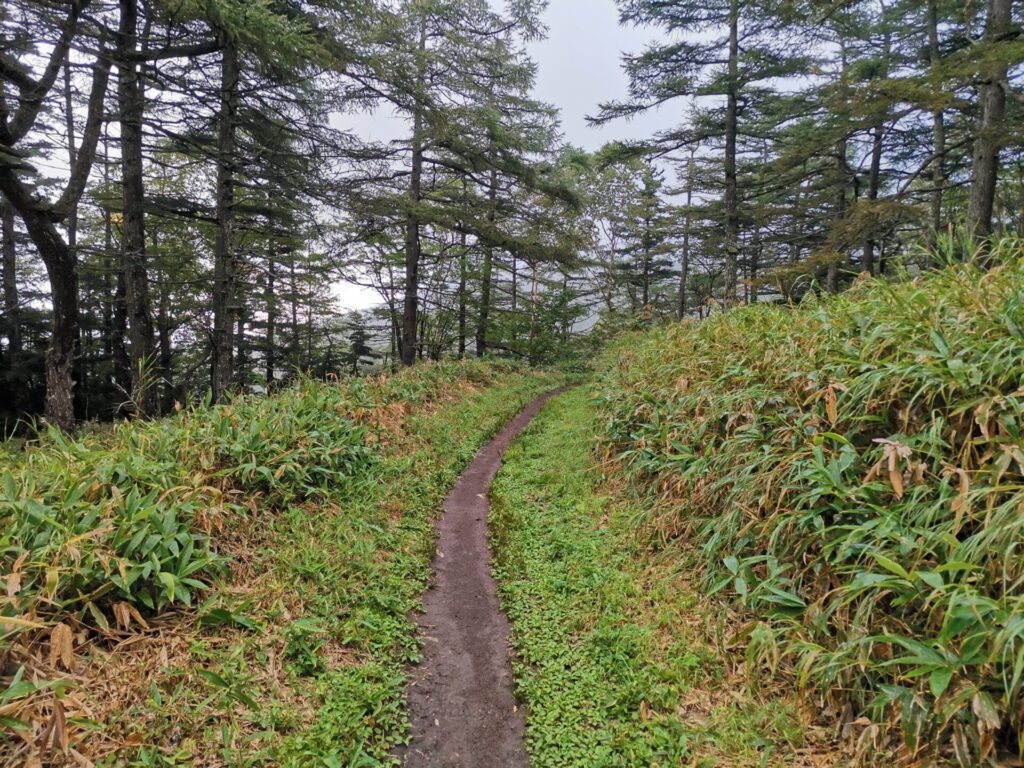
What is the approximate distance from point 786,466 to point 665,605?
1.42m

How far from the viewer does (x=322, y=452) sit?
17.0ft

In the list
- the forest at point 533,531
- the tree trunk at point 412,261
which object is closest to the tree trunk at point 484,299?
the tree trunk at point 412,261

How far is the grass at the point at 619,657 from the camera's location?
93.4 inches

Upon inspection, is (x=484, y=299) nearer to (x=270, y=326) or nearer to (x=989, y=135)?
(x=270, y=326)

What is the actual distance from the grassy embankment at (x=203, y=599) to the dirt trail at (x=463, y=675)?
0.16 meters

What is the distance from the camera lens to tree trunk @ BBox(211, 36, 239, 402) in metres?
8.17

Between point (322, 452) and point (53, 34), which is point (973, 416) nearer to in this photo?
point (322, 452)

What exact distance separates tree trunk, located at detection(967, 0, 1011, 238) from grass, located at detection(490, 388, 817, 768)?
7142 millimetres

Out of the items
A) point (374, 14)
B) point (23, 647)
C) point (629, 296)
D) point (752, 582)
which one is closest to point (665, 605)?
point (752, 582)

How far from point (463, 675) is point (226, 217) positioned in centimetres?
902

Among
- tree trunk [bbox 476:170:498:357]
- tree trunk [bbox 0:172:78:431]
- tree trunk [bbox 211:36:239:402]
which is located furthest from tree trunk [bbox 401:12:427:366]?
tree trunk [bbox 0:172:78:431]

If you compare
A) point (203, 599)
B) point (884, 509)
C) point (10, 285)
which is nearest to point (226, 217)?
point (203, 599)

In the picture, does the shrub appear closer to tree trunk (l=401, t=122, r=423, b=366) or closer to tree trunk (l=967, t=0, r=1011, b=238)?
tree trunk (l=401, t=122, r=423, b=366)

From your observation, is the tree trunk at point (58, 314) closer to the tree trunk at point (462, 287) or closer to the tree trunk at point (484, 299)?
the tree trunk at point (462, 287)
